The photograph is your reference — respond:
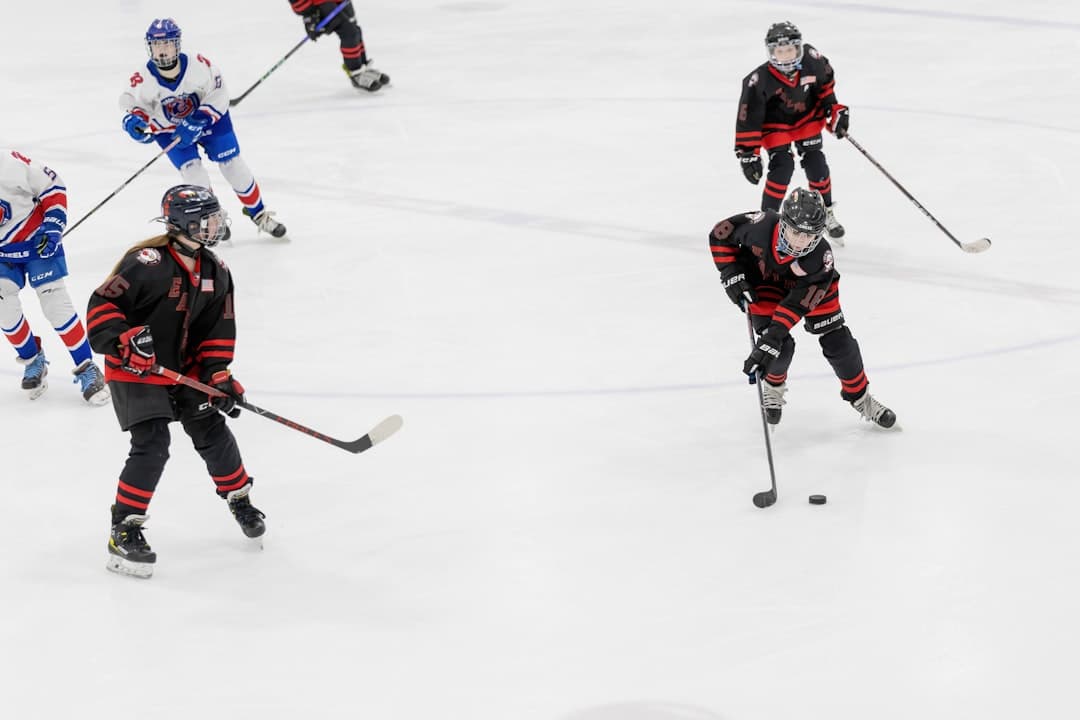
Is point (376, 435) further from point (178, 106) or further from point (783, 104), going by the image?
point (178, 106)

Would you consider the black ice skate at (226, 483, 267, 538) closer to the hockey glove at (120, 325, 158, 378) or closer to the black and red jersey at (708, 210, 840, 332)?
the hockey glove at (120, 325, 158, 378)

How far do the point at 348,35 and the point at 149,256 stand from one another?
5871mm

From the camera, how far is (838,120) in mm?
5984

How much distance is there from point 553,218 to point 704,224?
2.39 ft

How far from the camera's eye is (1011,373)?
4.89 metres

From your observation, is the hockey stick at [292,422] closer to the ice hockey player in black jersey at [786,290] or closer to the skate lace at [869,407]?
the ice hockey player in black jersey at [786,290]

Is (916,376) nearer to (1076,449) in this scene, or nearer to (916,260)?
(1076,449)

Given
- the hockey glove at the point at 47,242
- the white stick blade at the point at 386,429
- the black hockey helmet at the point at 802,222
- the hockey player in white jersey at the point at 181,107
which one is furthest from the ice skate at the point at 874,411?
the hockey player in white jersey at the point at 181,107

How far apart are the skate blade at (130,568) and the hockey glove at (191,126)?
122 inches

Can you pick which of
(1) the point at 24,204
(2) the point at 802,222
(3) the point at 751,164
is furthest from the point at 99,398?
(3) the point at 751,164

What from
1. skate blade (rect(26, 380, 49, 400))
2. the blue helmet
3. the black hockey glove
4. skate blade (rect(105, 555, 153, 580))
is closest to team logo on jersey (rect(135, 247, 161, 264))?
skate blade (rect(105, 555, 153, 580))

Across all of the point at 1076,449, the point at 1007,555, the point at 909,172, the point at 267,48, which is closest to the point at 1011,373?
the point at 1076,449

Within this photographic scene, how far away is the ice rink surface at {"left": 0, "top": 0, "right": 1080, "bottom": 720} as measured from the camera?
3305mm

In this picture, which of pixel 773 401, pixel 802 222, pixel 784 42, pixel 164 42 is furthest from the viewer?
pixel 164 42
